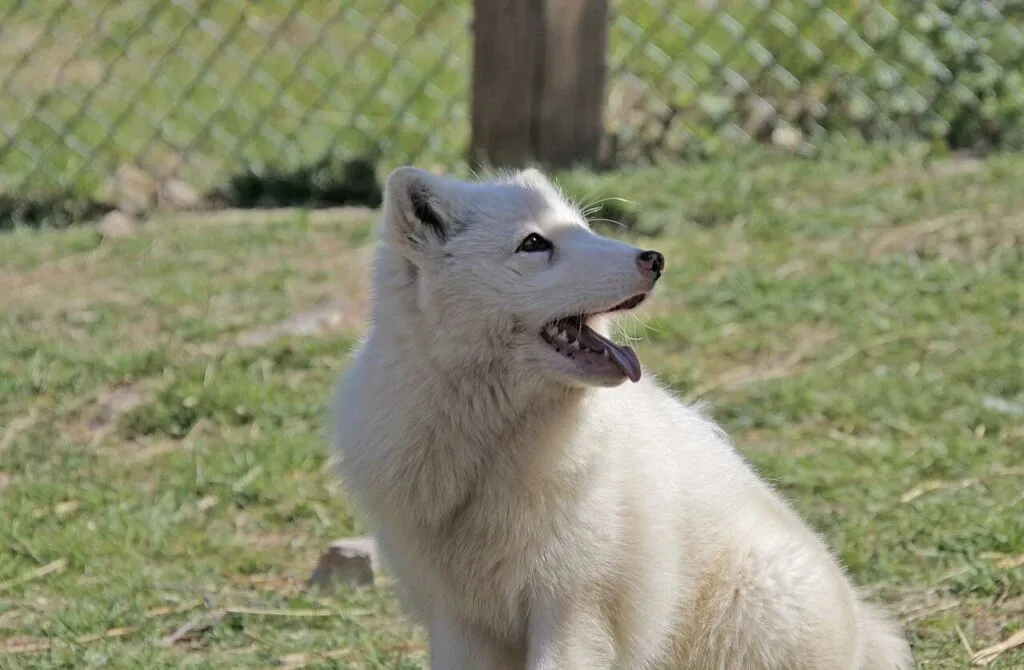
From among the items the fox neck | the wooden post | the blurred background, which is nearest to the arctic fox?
the fox neck

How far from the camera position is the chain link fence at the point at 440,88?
734cm

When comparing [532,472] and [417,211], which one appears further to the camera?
[417,211]

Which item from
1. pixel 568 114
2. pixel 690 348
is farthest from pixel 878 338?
pixel 568 114

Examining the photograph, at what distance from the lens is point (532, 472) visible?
3.02 metres

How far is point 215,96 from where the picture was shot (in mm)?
8648

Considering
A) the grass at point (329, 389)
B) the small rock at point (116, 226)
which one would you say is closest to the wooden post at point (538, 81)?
the grass at point (329, 389)

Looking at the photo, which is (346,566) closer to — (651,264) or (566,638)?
(566,638)

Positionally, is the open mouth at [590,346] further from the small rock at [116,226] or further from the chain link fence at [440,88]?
the chain link fence at [440,88]

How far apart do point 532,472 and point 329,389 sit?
7.63 feet

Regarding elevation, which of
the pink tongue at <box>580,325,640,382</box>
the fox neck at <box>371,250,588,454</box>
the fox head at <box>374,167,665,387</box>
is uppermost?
the fox head at <box>374,167,665,387</box>

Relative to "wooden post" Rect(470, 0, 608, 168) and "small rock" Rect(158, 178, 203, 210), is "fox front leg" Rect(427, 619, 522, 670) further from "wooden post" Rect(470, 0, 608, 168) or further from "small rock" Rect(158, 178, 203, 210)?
"small rock" Rect(158, 178, 203, 210)

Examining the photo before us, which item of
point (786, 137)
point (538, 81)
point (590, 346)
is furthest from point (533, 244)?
point (786, 137)

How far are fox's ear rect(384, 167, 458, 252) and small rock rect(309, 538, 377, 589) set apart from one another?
1.29 meters

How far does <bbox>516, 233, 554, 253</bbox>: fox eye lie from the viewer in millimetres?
3111
